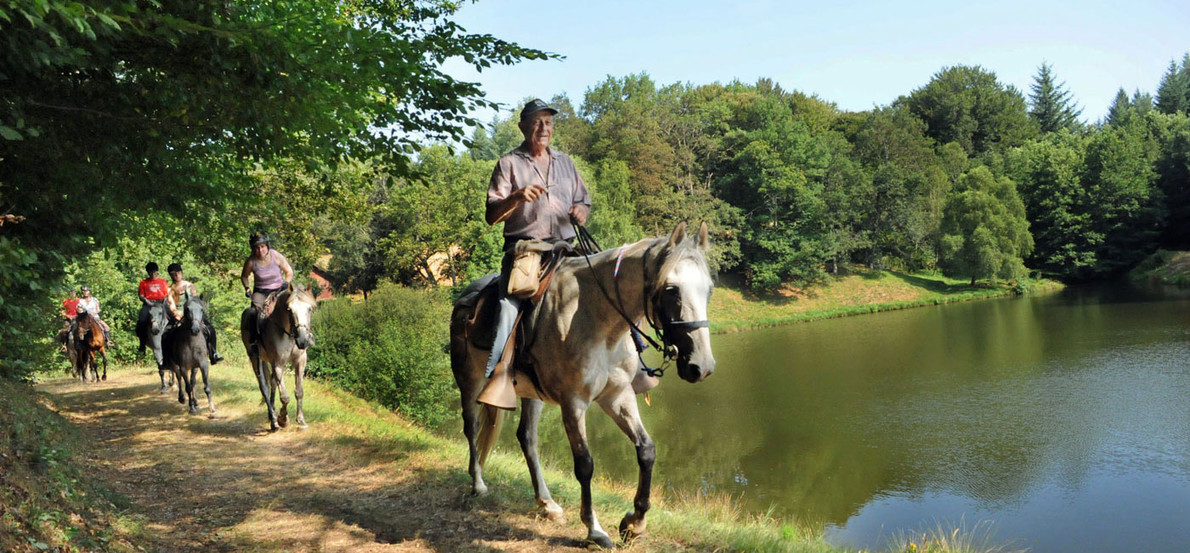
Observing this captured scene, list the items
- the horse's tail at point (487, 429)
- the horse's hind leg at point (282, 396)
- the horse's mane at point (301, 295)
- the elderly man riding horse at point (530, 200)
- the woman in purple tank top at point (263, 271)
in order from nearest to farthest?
1. the elderly man riding horse at point (530, 200)
2. the horse's tail at point (487, 429)
3. the horse's mane at point (301, 295)
4. the horse's hind leg at point (282, 396)
5. the woman in purple tank top at point (263, 271)

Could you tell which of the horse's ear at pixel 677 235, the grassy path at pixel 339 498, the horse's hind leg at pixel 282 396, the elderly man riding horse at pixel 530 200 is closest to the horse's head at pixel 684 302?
the horse's ear at pixel 677 235

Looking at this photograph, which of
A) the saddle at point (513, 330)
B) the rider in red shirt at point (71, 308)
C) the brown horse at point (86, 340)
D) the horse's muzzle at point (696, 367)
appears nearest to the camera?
the horse's muzzle at point (696, 367)

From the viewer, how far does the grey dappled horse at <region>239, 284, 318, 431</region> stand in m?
10.2

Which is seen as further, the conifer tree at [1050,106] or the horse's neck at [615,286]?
the conifer tree at [1050,106]

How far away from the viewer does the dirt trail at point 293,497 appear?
5.86 metres

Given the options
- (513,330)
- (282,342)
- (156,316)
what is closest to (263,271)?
(282,342)

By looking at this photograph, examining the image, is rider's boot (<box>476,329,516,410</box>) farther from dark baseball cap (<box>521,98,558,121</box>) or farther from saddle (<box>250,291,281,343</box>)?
saddle (<box>250,291,281,343</box>)

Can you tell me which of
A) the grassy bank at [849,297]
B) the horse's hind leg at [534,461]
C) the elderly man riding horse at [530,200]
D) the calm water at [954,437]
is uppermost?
the elderly man riding horse at [530,200]

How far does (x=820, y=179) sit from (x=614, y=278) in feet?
203

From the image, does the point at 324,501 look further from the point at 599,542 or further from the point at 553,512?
the point at 599,542

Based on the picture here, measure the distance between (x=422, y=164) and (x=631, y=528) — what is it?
5.64 metres

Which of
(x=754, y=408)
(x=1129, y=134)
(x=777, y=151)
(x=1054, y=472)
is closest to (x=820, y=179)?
A: (x=777, y=151)

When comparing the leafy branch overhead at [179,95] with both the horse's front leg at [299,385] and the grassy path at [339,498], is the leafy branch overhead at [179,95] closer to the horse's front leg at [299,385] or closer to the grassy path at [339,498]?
the grassy path at [339,498]

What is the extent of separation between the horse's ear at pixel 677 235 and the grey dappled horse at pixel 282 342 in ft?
22.7
